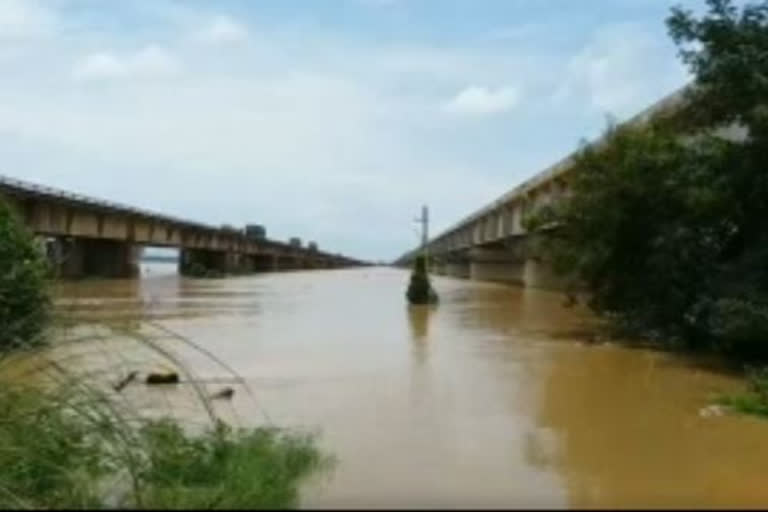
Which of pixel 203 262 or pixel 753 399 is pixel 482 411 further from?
pixel 203 262

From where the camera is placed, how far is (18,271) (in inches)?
852

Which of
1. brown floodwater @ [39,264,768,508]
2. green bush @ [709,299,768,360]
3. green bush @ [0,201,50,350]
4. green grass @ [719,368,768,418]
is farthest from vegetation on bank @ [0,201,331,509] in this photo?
green bush @ [709,299,768,360]

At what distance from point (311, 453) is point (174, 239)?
220 ft

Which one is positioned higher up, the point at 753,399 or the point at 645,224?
Answer: the point at 645,224

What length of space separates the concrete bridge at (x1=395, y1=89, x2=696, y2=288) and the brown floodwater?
676 centimetres

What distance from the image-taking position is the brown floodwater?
31.0 ft

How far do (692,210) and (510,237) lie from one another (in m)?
42.4

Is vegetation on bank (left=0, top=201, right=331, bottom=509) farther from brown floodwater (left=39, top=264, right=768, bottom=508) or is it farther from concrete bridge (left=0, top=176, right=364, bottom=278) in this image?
concrete bridge (left=0, top=176, right=364, bottom=278)

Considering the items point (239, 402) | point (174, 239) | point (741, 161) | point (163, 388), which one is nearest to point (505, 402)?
point (239, 402)

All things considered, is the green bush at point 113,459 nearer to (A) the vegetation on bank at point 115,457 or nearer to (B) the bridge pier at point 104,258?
(A) the vegetation on bank at point 115,457

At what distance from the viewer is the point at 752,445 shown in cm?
1237

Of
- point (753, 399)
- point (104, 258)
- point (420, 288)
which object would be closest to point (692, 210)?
point (753, 399)

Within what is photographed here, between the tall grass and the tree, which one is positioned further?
the tree

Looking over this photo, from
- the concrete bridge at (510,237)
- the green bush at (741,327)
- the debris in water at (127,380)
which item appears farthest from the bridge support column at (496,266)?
the debris in water at (127,380)
